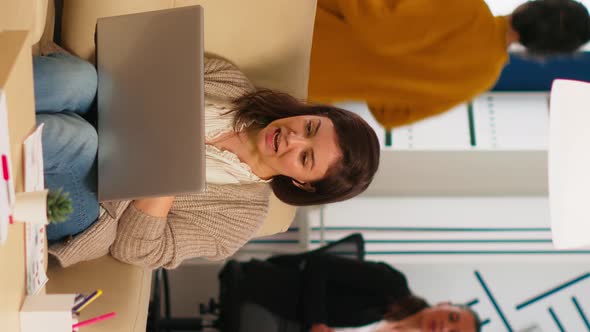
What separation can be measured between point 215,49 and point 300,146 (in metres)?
0.46

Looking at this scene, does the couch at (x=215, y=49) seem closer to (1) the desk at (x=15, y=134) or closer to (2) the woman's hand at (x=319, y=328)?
(1) the desk at (x=15, y=134)

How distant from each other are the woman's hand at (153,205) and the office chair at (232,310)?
890 millimetres

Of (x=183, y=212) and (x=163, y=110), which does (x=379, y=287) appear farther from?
(x=163, y=110)

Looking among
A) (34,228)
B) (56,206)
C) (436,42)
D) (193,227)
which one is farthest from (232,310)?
(56,206)

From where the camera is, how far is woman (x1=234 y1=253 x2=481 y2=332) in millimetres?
2664

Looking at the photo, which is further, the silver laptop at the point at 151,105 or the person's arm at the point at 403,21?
the person's arm at the point at 403,21

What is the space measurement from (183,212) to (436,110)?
0.81 meters

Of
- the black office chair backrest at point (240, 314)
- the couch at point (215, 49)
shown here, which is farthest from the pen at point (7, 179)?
the black office chair backrest at point (240, 314)

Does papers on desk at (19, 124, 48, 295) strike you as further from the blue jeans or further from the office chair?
the office chair

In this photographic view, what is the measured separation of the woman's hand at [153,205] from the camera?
1.79 m

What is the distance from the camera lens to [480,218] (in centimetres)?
301

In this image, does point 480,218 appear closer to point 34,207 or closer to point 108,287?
point 108,287

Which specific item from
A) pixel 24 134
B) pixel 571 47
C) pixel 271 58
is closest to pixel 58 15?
pixel 271 58

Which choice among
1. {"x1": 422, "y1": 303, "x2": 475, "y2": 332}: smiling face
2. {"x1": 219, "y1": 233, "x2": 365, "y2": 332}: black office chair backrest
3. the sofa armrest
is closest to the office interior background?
{"x1": 422, "y1": 303, "x2": 475, "y2": 332}: smiling face
